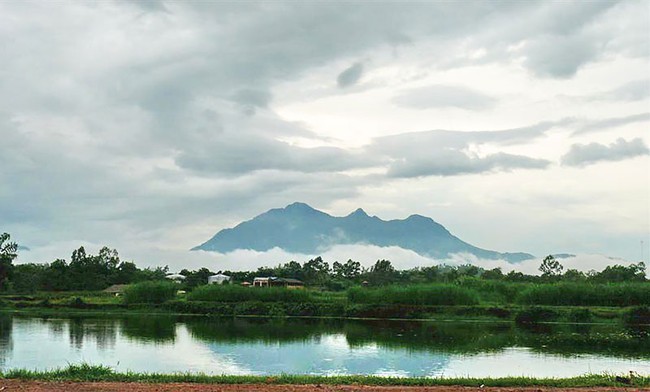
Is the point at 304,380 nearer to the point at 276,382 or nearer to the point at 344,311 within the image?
the point at 276,382

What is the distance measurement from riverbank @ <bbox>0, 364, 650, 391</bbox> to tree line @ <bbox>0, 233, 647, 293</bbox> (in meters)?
50.6

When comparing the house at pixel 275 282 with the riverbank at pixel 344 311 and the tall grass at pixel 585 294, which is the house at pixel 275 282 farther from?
the tall grass at pixel 585 294

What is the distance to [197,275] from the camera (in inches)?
3558

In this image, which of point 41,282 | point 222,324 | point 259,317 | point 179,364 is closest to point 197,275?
point 41,282

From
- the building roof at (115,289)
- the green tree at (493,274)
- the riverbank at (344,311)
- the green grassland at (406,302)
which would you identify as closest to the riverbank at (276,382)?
the riverbank at (344,311)

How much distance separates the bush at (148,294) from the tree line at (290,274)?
1442 centimetres

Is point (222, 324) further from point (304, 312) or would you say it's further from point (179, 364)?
point (179, 364)

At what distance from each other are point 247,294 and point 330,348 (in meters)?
28.9

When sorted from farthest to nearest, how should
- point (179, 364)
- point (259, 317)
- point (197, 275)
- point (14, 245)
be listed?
point (197, 275), point (14, 245), point (259, 317), point (179, 364)

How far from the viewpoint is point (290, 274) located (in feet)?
311

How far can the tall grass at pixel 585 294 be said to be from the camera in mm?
49625

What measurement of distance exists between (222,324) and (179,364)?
21275 mm

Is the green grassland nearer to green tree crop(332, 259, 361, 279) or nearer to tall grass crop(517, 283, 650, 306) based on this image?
tall grass crop(517, 283, 650, 306)

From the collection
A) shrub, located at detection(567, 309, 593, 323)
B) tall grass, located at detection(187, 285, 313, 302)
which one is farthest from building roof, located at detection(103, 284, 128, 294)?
shrub, located at detection(567, 309, 593, 323)
